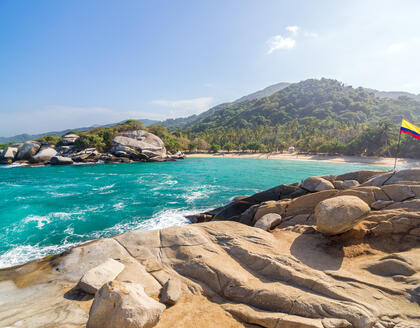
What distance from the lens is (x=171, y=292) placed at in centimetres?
619

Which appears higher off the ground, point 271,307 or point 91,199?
point 271,307

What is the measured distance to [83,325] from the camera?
5164 mm

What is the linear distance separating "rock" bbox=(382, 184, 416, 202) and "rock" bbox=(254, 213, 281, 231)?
6069mm

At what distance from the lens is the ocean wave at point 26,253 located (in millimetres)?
11781

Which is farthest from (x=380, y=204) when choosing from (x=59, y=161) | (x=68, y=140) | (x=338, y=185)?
(x=68, y=140)

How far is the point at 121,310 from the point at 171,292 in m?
1.91

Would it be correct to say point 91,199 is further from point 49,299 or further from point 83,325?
point 83,325

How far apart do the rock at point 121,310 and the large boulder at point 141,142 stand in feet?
244

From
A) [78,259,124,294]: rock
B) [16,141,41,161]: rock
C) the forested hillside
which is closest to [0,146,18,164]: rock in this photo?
[16,141,41,161]: rock

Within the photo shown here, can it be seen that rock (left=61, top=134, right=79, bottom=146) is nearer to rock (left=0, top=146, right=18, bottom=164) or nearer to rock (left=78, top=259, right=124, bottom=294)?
rock (left=0, top=146, right=18, bottom=164)

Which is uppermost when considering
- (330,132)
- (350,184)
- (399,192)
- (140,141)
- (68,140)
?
(330,132)

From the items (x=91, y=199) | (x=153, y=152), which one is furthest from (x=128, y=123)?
(x=91, y=199)

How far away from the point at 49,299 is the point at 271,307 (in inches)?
296

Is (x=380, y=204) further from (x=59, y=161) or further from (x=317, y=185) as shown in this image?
(x=59, y=161)
